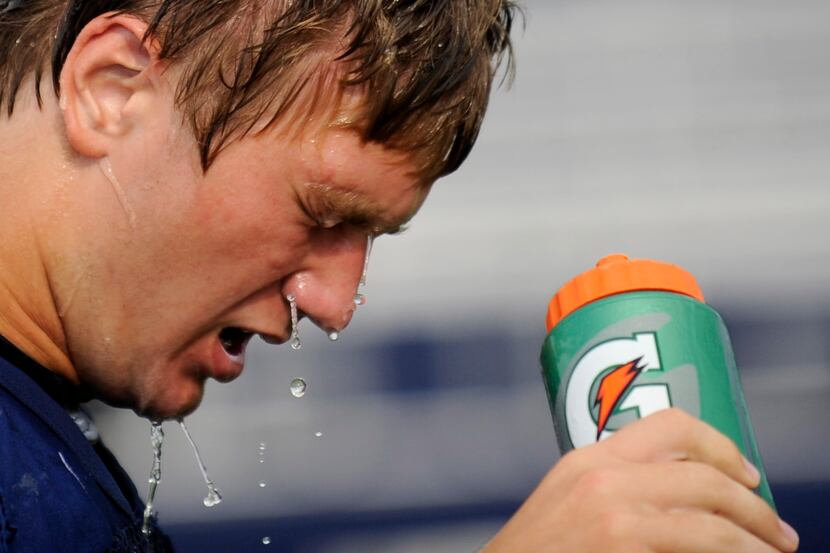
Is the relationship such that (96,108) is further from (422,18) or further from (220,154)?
(422,18)

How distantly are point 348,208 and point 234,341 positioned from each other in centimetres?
21

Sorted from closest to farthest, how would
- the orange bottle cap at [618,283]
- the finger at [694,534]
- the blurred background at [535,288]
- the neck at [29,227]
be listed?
1. the finger at [694,534]
2. the orange bottle cap at [618,283]
3. the neck at [29,227]
4. the blurred background at [535,288]

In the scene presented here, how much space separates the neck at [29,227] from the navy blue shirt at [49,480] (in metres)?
0.04

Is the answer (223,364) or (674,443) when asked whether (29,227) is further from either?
(674,443)

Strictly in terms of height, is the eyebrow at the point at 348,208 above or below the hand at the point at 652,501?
above

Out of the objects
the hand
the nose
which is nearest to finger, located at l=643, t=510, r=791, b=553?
the hand

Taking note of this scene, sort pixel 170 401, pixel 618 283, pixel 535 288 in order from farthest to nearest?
pixel 535 288, pixel 170 401, pixel 618 283

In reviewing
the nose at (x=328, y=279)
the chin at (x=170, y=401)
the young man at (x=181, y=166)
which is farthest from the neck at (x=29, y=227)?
the nose at (x=328, y=279)

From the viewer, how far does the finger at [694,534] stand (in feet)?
2.55

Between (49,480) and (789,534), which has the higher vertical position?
(49,480)

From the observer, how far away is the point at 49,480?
93 cm

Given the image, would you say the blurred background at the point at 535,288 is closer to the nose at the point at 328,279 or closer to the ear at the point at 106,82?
the nose at the point at 328,279

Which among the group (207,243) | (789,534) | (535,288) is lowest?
(789,534)

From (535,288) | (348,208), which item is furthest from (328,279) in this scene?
(535,288)
